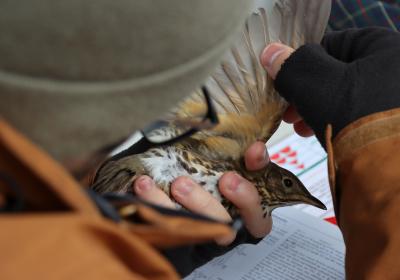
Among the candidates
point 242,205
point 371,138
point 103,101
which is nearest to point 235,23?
point 103,101

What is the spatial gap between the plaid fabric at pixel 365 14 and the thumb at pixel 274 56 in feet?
2.28

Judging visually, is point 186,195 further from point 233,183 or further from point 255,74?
point 255,74

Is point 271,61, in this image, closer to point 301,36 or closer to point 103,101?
point 301,36

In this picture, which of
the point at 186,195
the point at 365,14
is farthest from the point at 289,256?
the point at 365,14

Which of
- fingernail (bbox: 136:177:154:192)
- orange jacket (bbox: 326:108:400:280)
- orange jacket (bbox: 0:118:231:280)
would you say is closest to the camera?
orange jacket (bbox: 0:118:231:280)

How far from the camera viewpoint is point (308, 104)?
62 centimetres

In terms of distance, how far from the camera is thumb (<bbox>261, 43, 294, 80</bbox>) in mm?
641

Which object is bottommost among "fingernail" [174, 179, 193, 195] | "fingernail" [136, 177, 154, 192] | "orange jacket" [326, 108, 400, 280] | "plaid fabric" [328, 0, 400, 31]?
Answer: "plaid fabric" [328, 0, 400, 31]

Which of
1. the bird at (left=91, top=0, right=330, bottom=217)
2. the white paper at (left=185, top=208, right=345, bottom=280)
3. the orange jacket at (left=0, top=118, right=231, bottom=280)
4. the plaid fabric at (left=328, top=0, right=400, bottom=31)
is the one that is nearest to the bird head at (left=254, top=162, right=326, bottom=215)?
the bird at (left=91, top=0, right=330, bottom=217)

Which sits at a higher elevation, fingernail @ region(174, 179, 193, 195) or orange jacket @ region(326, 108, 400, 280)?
fingernail @ region(174, 179, 193, 195)

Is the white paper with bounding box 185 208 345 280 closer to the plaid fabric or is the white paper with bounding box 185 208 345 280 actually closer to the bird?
the bird

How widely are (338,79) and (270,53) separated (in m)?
0.11

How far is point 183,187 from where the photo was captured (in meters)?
0.67

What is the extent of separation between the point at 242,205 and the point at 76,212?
0.44 metres
